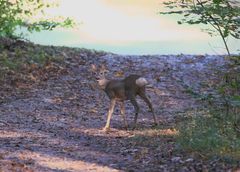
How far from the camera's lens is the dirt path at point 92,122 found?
27.1 ft

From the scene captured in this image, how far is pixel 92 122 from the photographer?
1284 cm

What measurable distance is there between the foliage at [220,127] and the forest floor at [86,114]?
8.8 inches

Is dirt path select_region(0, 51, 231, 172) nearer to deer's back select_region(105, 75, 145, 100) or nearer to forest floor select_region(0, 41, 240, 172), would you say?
forest floor select_region(0, 41, 240, 172)

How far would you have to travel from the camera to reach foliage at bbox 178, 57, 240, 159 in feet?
26.2

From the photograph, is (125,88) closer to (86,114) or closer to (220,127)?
(86,114)

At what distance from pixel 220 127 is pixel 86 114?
5408 mm

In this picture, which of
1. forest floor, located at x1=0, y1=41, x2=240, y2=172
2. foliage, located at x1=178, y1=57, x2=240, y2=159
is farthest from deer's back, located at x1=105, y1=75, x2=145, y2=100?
foliage, located at x1=178, y1=57, x2=240, y2=159

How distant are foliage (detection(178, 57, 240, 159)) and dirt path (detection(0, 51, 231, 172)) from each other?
293 mm

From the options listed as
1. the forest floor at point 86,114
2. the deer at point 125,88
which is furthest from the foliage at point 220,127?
the deer at point 125,88

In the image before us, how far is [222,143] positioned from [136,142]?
204cm

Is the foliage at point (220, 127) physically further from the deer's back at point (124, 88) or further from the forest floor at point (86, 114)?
the deer's back at point (124, 88)

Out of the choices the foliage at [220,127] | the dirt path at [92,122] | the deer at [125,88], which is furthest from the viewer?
the deer at [125,88]

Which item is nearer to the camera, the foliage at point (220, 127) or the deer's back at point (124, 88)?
the foliage at point (220, 127)

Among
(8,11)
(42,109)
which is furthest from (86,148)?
(8,11)
